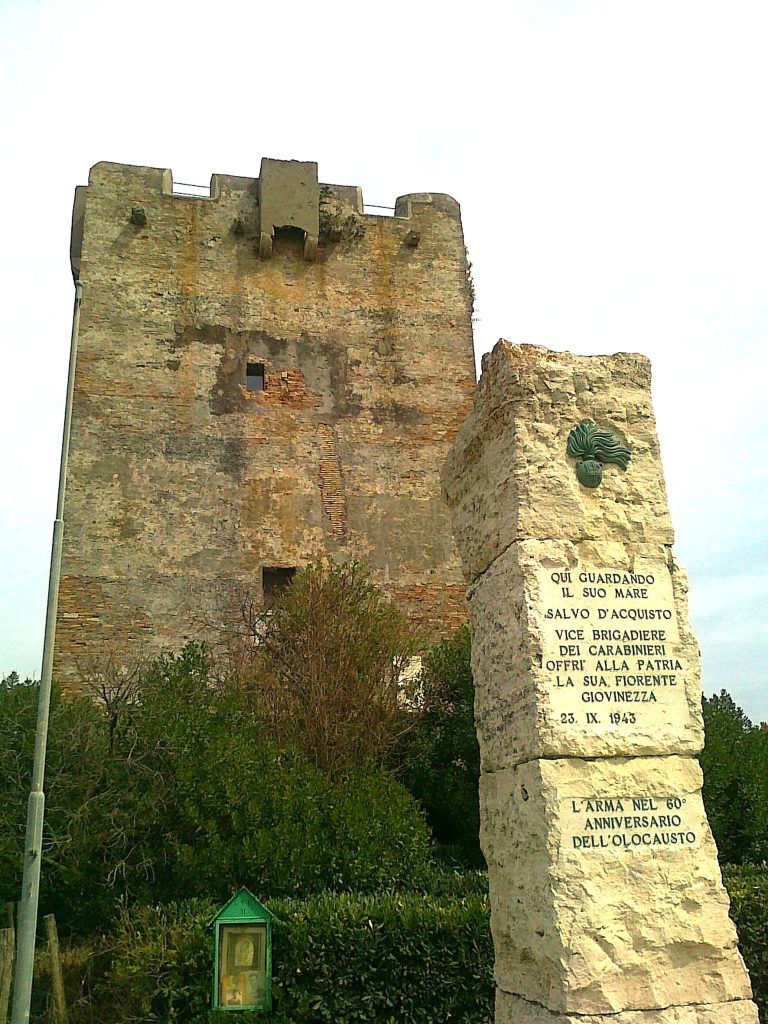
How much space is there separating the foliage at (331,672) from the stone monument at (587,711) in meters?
6.99

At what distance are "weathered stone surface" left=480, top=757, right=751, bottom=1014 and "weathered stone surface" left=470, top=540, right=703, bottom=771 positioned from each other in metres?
0.12

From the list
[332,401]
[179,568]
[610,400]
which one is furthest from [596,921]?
[332,401]

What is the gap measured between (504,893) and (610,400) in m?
2.32

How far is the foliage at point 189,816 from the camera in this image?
8.95 meters

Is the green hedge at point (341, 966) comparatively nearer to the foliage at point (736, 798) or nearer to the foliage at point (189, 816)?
the foliage at point (189, 816)

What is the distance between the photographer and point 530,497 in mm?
4156

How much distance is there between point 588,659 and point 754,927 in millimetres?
5546

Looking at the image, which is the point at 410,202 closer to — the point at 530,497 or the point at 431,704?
the point at 431,704

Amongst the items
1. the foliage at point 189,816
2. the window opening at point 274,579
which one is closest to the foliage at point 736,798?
the foliage at point 189,816

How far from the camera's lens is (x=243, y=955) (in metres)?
7.33

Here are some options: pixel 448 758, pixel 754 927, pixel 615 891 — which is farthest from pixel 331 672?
pixel 615 891

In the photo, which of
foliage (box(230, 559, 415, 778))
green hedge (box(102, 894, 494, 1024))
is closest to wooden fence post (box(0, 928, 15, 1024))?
green hedge (box(102, 894, 494, 1024))

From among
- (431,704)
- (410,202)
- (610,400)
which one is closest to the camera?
(610,400)

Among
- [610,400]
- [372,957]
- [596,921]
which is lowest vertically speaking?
[372,957]
